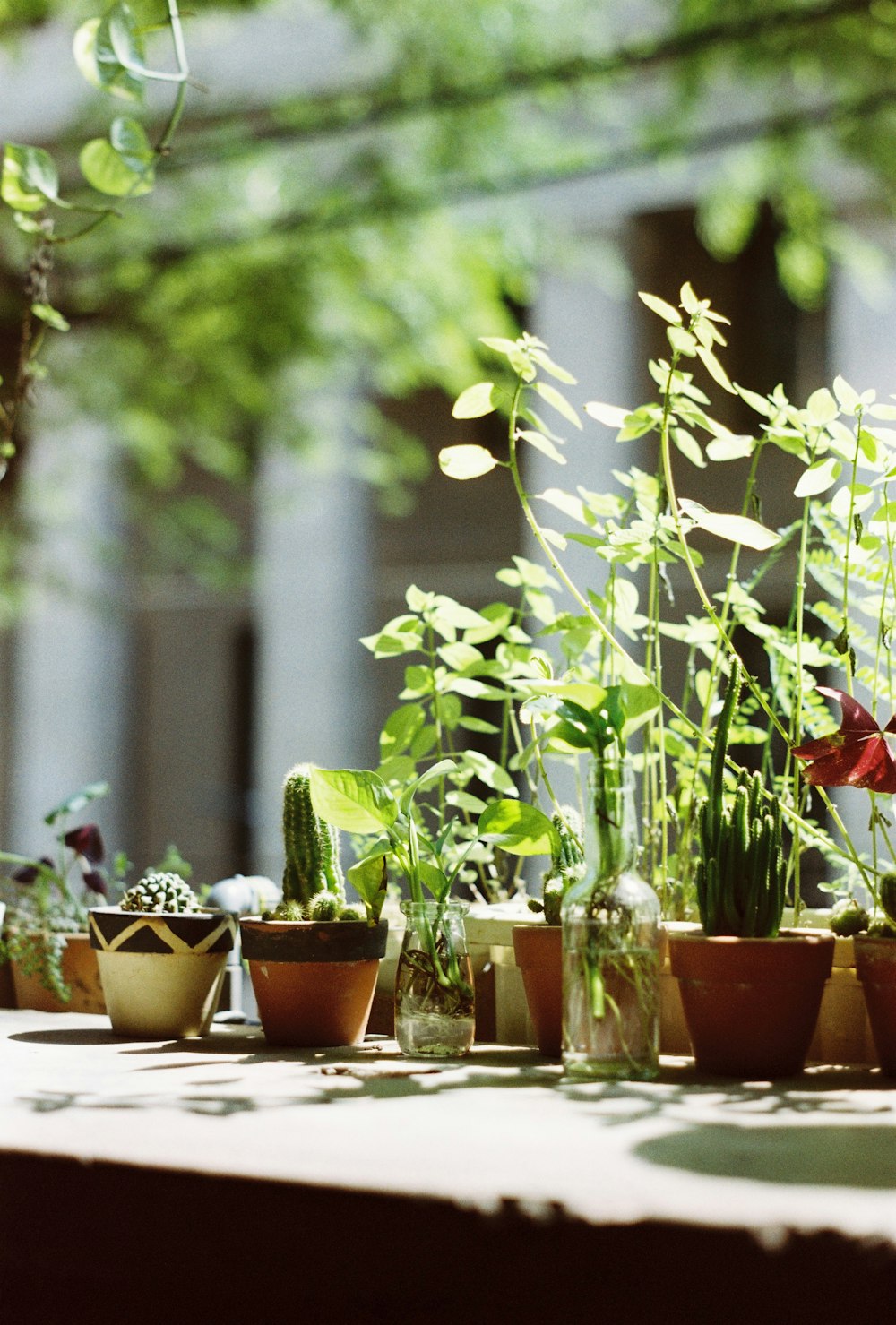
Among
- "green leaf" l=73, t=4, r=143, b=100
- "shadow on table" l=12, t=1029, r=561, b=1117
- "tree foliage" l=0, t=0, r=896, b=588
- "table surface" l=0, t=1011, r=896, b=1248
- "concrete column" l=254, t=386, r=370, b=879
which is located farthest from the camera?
"concrete column" l=254, t=386, r=370, b=879

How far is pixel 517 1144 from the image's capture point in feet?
2.02

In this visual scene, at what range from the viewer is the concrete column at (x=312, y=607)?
3.80 m

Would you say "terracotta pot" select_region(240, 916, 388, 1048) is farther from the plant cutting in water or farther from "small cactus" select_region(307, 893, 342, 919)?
the plant cutting in water

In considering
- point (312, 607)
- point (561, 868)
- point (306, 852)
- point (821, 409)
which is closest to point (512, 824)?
point (561, 868)

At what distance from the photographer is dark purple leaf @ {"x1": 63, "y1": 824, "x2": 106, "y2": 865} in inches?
54.5

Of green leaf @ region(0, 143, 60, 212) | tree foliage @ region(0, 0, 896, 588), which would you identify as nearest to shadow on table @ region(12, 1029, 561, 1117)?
green leaf @ region(0, 143, 60, 212)

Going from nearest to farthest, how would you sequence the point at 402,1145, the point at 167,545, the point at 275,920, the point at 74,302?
1. the point at 402,1145
2. the point at 275,920
3. the point at 74,302
4. the point at 167,545

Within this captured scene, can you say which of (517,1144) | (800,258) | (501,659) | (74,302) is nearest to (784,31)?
(800,258)

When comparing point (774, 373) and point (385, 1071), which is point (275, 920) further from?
point (774, 373)

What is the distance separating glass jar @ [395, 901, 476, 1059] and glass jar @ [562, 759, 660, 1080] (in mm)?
130

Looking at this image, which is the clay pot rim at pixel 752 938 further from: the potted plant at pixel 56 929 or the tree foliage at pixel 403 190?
the tree foliage at pixel 403 190

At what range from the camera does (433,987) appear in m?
0.98

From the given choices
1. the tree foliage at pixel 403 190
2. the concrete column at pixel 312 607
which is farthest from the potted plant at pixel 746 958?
the concrete column at pixel 312 607

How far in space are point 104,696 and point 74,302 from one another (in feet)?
4.31
